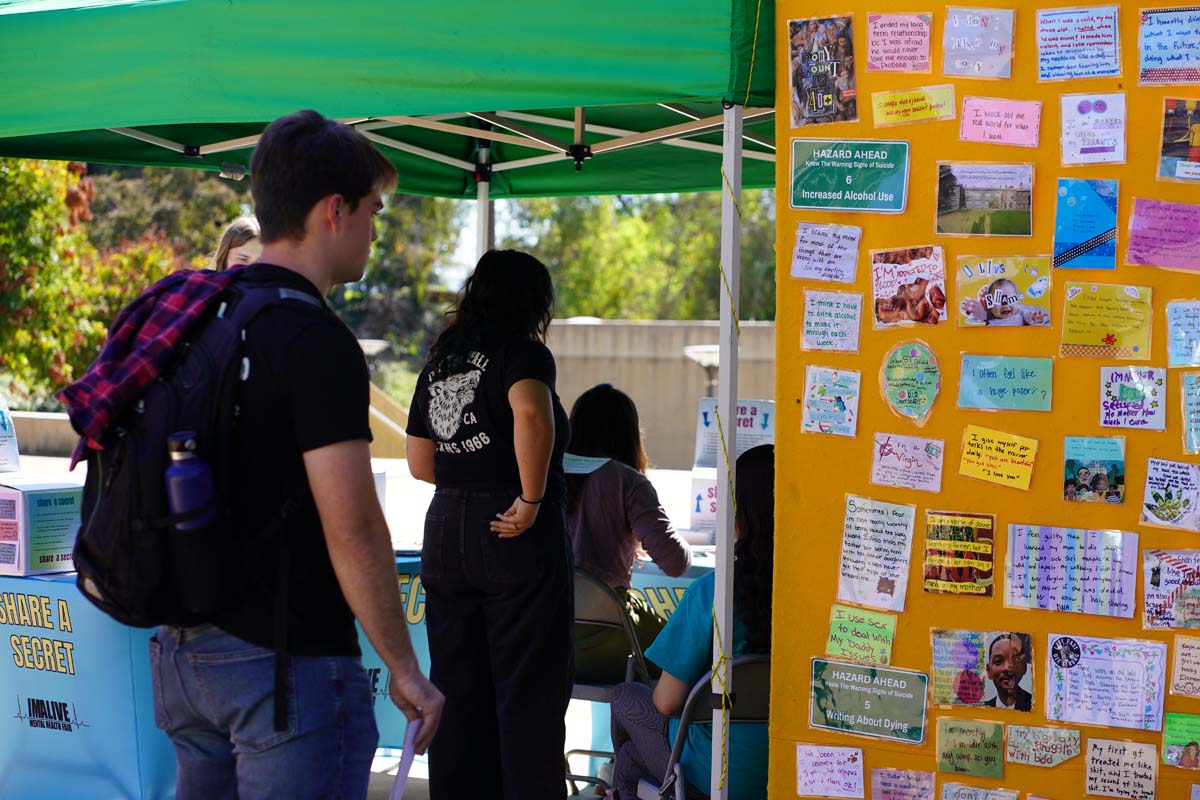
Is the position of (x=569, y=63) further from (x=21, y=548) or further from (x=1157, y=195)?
(x=21, y=548)

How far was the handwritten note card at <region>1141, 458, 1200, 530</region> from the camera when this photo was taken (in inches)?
103

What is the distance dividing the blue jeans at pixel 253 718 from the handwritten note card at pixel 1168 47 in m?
2.06

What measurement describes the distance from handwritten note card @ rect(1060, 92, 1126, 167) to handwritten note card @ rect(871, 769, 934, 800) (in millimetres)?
1392

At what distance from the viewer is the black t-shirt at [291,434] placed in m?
1.75

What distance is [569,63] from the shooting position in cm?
271

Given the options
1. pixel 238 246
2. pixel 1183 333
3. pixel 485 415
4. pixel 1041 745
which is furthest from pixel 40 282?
pixel 1183 333

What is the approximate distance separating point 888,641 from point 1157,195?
1129 mm

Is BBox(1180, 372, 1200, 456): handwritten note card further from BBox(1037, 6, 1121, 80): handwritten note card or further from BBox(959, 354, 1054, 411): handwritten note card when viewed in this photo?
BBox(1037, 6, 1121, 80): handwritten note card

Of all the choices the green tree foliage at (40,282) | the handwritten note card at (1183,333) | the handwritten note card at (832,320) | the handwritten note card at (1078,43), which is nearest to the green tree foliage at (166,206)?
the green tree foliage at (40,282)

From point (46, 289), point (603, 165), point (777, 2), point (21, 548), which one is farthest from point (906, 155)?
point (46, 289)

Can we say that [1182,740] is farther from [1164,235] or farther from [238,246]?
[238,246]

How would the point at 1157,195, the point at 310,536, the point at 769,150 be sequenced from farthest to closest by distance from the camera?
the point at 769,150
the point at 1157,195
the point at 310,536

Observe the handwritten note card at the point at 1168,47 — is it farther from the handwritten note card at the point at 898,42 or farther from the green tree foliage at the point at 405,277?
the green tree foliage at the point at 405,277

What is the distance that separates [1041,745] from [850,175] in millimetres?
1330
